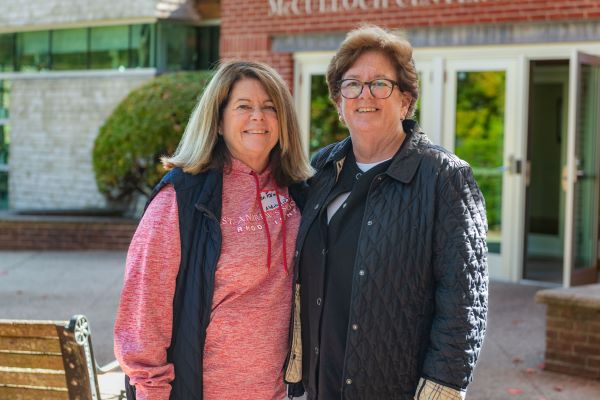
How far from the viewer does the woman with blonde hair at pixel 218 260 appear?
3.02 meters

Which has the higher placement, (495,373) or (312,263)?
(312,263)

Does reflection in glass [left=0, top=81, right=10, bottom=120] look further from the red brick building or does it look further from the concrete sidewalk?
the red brick building

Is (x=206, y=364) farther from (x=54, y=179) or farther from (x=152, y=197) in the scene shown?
(x=54, y=179)

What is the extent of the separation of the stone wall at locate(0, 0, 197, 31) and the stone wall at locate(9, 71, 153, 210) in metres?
0.98

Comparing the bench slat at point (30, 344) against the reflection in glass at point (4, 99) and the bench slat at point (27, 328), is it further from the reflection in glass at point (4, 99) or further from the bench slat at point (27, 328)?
the reflection in glass at point (4, 99)

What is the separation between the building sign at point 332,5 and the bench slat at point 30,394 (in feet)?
25.2

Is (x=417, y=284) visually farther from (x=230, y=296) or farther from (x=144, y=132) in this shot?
(x=144, y=132)

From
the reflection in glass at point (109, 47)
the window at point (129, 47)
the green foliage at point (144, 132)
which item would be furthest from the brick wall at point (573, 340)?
the reflection in glass at point (109, 47)

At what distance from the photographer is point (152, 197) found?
312cm

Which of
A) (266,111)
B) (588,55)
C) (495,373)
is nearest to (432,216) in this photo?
(266,111)

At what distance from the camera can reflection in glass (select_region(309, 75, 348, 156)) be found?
11.7 m

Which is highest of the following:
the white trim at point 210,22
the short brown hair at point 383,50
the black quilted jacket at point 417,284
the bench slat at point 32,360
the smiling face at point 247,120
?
the white trim at point 210,22

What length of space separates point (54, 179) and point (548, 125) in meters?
8.86

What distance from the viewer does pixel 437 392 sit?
2.88m
